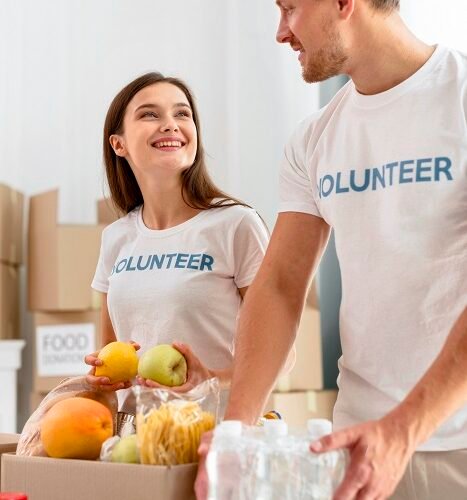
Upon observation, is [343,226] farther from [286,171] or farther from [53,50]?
[53,50]

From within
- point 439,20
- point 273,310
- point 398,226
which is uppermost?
point 439,20

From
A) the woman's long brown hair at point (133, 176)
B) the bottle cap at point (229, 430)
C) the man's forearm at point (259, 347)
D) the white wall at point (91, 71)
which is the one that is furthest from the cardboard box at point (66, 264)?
the bottle cap at point (229, 430)

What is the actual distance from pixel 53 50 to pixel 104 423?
269 centimetres

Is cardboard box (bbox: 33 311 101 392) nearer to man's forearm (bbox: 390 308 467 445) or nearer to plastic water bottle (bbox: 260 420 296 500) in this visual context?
man's forearm (bbox: 390 308 467 445)

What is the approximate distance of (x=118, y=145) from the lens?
2.10 metres

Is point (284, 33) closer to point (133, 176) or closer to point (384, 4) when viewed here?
point (384, 4)

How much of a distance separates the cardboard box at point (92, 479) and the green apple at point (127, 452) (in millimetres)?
19

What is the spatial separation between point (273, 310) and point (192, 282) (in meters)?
0.42

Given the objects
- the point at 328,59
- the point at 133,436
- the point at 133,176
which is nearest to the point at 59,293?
the point at 133,176

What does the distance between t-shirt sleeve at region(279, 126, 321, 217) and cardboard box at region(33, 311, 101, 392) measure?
179 cm

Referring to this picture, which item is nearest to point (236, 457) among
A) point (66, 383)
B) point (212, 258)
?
point (66, 383)

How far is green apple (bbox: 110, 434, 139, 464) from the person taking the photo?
3.30ft

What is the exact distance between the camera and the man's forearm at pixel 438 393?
1076 mm

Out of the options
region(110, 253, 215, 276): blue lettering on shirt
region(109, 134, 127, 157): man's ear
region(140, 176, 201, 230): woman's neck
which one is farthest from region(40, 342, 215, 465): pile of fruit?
region(109, 134, 127, 157): man's ear
